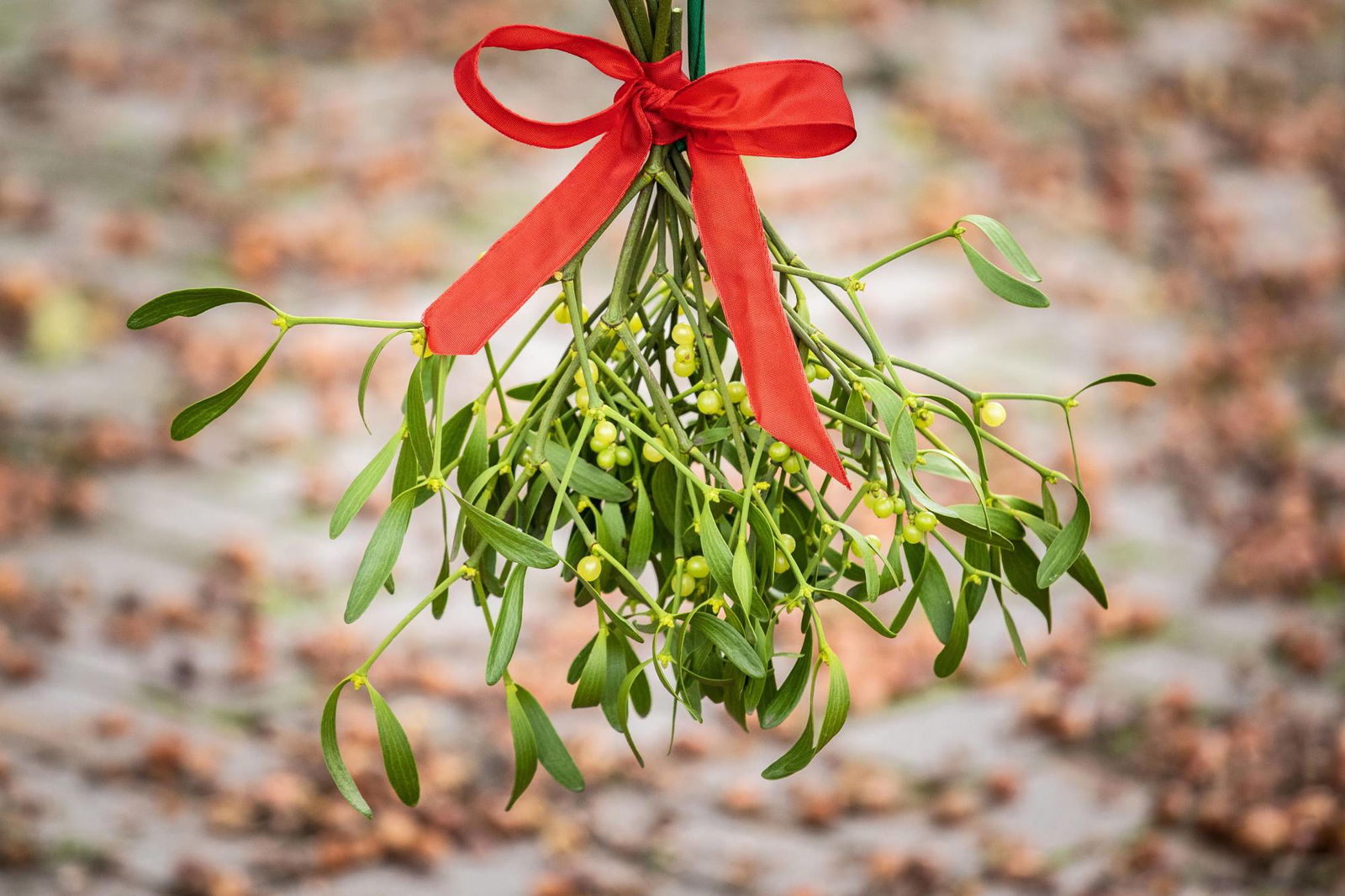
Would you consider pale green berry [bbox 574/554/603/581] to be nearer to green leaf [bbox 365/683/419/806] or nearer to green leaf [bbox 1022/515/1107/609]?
green leaf [bbox 365/683/419/806]

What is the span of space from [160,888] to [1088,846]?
1112mm

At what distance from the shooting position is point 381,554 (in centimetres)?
55

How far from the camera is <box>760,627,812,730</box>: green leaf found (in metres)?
0.60

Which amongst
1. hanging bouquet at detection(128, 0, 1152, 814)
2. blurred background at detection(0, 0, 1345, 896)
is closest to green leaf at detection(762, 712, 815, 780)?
hanging bouquet at detection(128, 0, 1152, 814)

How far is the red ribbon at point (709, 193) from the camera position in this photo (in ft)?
1.85

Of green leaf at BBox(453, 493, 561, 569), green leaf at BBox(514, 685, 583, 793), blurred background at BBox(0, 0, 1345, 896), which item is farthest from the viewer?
blurred background at BBox(0, 0, 1345, 896)

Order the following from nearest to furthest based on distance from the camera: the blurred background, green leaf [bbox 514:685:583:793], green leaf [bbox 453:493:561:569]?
green leaf [bbox 453:493:561:569], green leaf [bbox 514:685:583:793], the blurred background

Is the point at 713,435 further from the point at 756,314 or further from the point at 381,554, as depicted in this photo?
the point at 381,554

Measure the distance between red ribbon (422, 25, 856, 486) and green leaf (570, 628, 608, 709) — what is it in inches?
5.9

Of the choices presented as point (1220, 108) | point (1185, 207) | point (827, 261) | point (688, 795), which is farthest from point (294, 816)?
point (1220, 108)

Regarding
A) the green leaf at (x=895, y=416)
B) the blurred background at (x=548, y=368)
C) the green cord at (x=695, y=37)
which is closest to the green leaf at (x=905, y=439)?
the green leaf at (x=895, y=416)

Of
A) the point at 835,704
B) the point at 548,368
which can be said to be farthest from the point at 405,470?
the point at 548,368

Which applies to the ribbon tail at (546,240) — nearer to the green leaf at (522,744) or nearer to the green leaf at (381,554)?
the green leaf at (381,554)

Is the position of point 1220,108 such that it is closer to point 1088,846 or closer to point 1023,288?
point 1088,846
